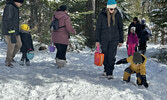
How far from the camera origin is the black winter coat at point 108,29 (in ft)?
18.3

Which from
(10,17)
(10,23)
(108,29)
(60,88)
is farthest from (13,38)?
(108,29)

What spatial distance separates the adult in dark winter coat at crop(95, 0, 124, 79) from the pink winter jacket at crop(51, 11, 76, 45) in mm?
1247

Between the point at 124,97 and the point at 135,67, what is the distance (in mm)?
1433

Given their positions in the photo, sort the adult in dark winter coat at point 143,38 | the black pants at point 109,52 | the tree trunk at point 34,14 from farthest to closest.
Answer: the tree trunk at point 34,14
the adult in dark winter coat at point 143,38
the black pants at point 109,52

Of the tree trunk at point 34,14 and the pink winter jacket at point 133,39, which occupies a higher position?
the tree trunk at point 34,14

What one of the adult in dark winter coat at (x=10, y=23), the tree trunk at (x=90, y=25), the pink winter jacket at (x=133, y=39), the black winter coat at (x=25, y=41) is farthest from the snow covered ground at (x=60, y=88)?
the tree trunk at (x=90, y=25)

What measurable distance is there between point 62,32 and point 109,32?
1820 millimetres

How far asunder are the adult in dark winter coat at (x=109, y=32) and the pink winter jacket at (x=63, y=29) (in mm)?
1247

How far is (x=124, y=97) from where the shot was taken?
4258 millimetres

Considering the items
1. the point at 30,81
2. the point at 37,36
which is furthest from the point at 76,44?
the point at 30,81

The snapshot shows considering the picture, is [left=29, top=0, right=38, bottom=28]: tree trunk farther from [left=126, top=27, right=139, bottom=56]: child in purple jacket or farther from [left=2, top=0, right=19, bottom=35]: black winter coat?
[left=126, top=27, right=139, bottom=56]: child in purple jacket

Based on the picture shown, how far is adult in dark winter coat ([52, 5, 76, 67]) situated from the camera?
658 centimetres

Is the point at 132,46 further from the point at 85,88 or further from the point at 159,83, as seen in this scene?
the point at 85,88

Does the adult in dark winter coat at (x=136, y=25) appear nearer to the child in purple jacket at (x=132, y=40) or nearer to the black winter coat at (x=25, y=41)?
the child in purple jacket at (x=132, y=40)
